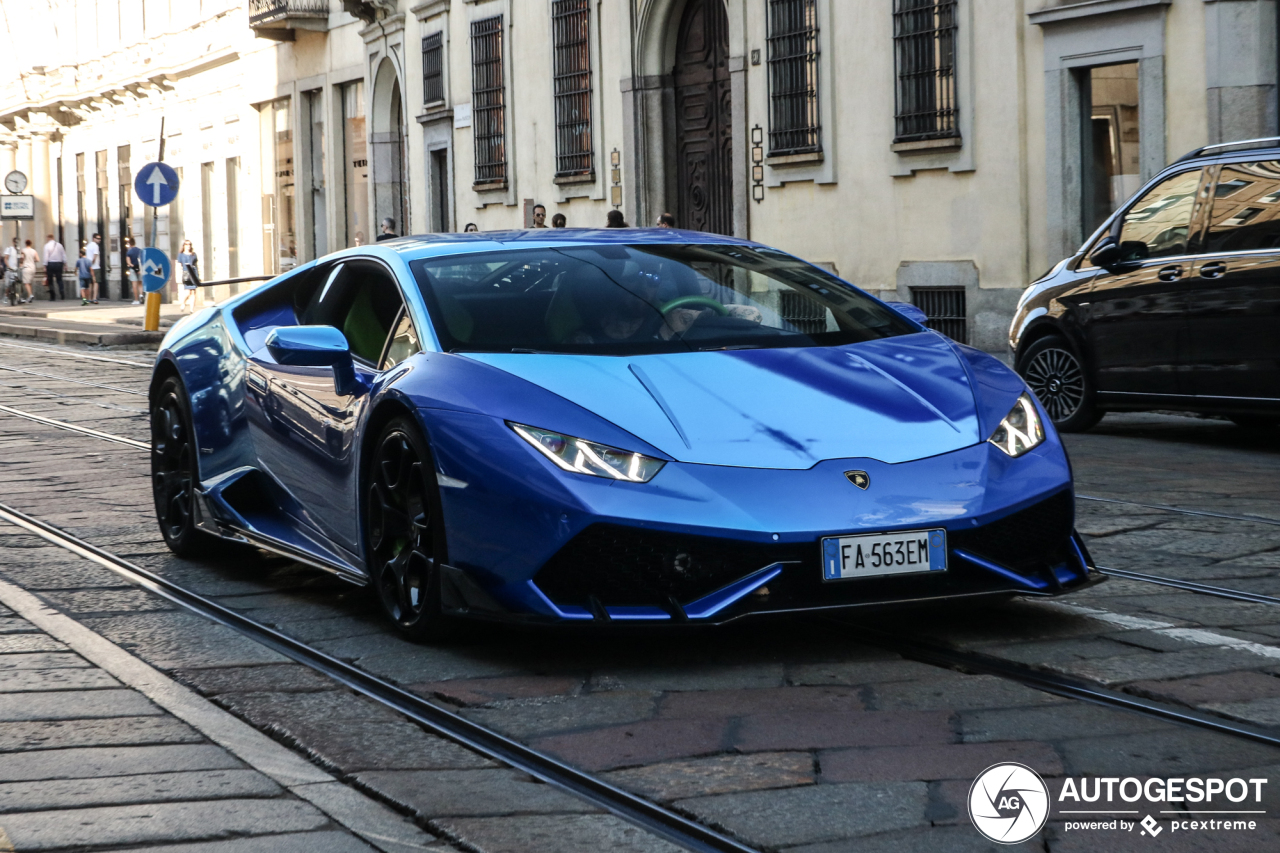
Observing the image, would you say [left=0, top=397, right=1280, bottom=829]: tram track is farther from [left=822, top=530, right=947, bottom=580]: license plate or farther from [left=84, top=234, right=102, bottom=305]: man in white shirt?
[left=84, top=234, right=102, bottom=305]: man in white shirt

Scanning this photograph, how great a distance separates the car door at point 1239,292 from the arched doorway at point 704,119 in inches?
466

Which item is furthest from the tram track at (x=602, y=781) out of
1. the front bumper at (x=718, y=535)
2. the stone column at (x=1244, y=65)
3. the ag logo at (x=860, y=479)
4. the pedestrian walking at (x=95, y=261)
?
the pedestrian walking at (x=95, y=261)

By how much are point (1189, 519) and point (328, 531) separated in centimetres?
349

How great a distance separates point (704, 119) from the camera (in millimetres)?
22438

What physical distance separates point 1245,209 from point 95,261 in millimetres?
41427

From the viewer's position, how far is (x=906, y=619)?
17.4 feet

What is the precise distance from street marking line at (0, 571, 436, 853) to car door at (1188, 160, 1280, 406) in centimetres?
651

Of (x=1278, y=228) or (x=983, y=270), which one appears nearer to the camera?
(x=1278, y=228)

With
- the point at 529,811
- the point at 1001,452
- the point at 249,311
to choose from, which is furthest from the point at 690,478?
the point at 249,311

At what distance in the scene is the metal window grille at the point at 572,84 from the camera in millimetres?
24328

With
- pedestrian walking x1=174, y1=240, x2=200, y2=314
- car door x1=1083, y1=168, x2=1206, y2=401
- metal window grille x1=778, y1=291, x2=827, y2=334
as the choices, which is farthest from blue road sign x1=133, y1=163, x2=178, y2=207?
metal window grille x1=778, y1=291, x2=827, y2=334

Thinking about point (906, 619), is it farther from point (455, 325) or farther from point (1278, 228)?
point (1278, 228)

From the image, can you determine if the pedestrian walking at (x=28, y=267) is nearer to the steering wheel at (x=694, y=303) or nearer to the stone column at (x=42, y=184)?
the stone column at (x=42, y=184)

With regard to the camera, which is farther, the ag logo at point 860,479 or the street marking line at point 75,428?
the street marking line at point 75,428
